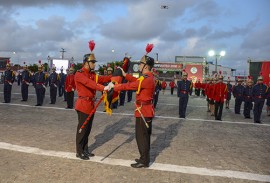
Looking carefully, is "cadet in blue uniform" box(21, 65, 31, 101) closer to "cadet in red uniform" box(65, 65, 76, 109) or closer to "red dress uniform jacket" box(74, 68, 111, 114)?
"cadet in red uniform" box(65, 65, 76, 109)

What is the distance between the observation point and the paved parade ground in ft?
16.9

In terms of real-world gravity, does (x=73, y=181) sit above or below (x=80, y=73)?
below

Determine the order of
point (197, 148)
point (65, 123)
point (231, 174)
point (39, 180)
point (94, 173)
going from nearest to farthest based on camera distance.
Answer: point (39, 180), point (94, 173), point (231, 174), point (197, 148), point (65, 123)

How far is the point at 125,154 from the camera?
6.55m

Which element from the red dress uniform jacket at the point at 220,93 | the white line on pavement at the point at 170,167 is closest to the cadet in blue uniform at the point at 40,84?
the red dress uniform jacket at the point at 220,93

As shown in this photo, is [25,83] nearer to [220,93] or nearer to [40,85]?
[40,85]

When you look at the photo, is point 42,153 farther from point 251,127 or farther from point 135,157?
point 251,127

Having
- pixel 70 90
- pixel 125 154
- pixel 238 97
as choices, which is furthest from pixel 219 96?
pixel 125 154

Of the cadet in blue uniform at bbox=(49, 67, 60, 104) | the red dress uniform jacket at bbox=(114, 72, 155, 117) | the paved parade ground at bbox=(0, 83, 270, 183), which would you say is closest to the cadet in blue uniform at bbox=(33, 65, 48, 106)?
the cadet in blue uniform at bbox=(49, 67, 60, 104)

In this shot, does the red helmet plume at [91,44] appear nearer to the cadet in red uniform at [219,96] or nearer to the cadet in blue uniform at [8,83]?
the cadet in red uniform at [219,96]

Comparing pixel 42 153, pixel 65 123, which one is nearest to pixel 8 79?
pixel 65 123

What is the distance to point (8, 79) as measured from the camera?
16.7 meters

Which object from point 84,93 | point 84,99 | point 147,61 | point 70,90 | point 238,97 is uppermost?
point 147,61

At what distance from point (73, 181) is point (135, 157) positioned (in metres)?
1.95
